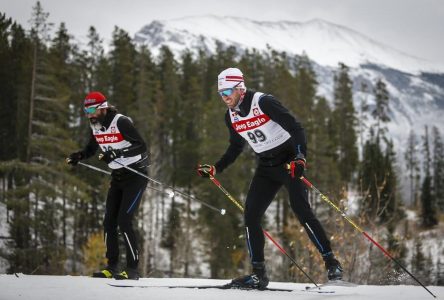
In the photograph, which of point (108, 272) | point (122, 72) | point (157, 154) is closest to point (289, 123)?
point (108, 272)

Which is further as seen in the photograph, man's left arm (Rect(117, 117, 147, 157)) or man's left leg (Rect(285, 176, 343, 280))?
man's left arm (Rect(117, 117, 147, 157))

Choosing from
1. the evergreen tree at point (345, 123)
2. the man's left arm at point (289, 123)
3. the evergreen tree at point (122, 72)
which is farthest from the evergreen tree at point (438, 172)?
the man's left arm at point (289, 123)

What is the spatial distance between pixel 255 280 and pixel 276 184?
1.04 meters

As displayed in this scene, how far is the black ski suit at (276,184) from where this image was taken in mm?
5125

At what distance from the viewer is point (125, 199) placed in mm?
6285

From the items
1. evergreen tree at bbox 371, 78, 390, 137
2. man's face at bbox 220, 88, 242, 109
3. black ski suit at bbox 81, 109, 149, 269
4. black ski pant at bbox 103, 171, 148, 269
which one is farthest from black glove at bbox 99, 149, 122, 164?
evergreen tree at bbox 371, 78, 390, 137

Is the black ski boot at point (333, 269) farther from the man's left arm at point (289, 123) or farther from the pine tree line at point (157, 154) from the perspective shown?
the pine tree line at point (157, 154)

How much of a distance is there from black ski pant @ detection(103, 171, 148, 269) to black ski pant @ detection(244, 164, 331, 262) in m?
1.59

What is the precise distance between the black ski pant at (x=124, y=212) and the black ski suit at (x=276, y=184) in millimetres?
1554

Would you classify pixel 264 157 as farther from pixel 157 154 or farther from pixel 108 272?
pixel 157 154

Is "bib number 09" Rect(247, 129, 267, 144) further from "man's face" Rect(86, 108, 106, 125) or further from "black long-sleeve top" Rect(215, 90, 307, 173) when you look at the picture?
"man's face" Rect(86, 108, 106, 125)

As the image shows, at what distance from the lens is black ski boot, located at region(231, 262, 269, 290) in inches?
209

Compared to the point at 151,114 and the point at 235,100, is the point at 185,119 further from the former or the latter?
the point at 235,100

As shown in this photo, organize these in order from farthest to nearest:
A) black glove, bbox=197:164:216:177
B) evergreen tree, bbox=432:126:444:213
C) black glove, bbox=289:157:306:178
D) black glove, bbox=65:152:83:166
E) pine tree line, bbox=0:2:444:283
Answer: evergreen tree, bbox=432:126:444:213, pine tree line, bbox=0:2:444:283, black glove, bbox=65:152:83:166, black glove, bbox=197:164:216:177, black glove, bbox=289:157:306:178
